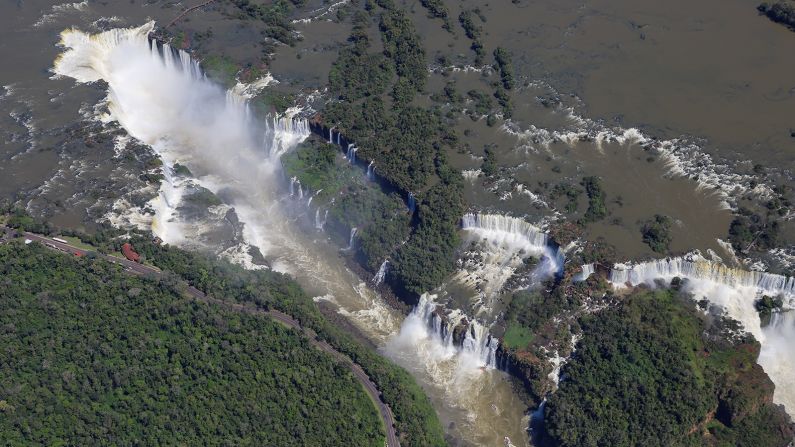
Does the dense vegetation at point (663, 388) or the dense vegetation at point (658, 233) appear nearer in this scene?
the dense vegetation at point (663, 388)

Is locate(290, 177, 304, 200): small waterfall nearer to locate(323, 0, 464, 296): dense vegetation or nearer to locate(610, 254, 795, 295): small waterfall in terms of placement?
locate(323, 0, 464, 296): dense vegetation

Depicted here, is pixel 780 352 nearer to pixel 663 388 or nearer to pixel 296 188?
pixel 663 388

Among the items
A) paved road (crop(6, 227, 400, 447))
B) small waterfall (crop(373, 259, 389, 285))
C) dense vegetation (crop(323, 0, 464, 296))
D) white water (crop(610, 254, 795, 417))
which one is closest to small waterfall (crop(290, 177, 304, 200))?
dense vegetation (crop(323, 0, 464, 296))

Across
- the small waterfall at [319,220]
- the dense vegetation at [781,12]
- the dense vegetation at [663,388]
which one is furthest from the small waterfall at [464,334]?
the dense vegetation at [781,12]

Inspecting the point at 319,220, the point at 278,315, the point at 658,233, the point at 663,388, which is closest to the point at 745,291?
the point at 658,233

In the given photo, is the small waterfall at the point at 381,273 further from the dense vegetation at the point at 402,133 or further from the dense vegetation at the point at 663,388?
the dense vegetation at the point at 663,388

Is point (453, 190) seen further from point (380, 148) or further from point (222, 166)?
point (222, 166)
